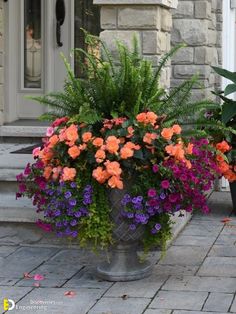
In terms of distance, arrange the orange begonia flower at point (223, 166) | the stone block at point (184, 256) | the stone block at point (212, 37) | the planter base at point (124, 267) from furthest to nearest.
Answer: the stone block at point (212, 37), the orange begonia flower at point (223, 166), the stone block at point (184, 256), the planter base at point (124, 267)

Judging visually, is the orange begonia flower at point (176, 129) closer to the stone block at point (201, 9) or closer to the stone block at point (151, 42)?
the stone block at point (151, 42)

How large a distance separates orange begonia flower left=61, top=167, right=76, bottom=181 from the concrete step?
4.13ft

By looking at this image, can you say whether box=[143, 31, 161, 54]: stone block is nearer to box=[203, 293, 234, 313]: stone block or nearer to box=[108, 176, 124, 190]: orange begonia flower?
box=[108, 176, 124, 190]: orange begonia flower

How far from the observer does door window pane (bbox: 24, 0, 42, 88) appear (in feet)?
29.9

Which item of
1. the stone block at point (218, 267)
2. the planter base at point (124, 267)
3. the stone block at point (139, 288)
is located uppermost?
the planter base at point (124, 267)

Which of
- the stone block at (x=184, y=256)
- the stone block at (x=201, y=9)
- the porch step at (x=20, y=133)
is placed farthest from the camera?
the porch step at (x=20, y=133)

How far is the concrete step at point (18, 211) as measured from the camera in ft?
20.1

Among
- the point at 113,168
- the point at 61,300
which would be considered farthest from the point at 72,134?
the point at 61,300

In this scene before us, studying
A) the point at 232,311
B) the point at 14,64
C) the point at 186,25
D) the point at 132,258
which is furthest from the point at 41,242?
the point at 14,64

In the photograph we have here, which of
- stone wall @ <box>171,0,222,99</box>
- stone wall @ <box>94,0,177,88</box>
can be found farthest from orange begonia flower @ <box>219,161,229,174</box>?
stone wall @ <box>171,0,222,99</box>

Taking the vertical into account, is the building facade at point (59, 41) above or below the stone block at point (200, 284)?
above

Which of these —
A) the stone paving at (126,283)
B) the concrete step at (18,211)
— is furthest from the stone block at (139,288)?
the concrete step at (18,211)

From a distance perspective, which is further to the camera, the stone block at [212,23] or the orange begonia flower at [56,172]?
the stone block at [212,23]

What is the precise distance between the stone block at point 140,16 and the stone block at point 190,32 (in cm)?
169
